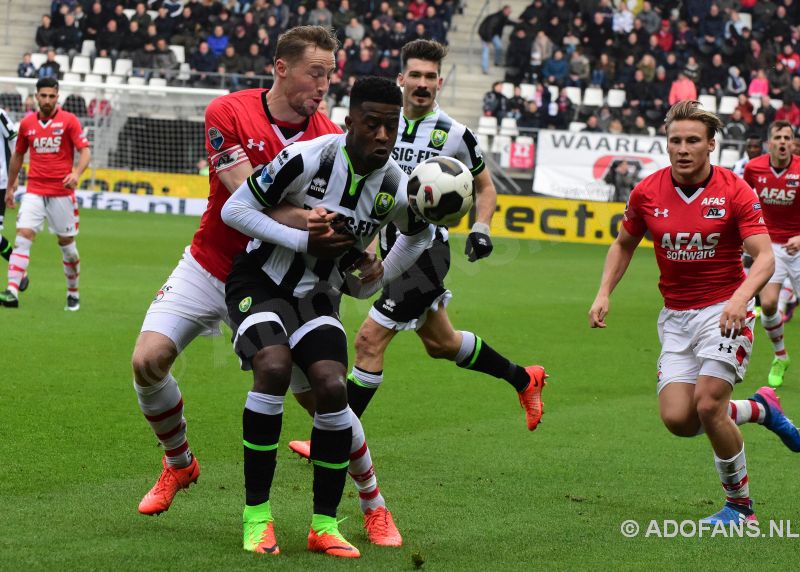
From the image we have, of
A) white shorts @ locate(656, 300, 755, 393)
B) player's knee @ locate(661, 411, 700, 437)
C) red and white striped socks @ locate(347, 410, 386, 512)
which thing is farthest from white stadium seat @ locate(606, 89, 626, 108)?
red and white striped socks @ locate(347, 410, 386, 512)

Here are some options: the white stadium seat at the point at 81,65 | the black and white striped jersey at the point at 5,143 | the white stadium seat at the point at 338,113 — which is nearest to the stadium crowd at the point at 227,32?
the white stadium seat at the point at 81,65

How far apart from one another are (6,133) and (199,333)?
9.53 meters

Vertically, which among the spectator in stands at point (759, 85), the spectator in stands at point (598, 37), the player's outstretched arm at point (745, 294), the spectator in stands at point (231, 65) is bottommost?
the spectator in stands at point (231, 65)

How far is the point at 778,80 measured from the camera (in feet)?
90.8

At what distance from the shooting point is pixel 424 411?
8.74 metres

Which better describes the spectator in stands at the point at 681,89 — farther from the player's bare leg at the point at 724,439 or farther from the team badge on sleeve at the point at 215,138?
the team badge on sleeve at the point at 215,138

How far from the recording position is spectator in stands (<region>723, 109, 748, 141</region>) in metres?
26.1

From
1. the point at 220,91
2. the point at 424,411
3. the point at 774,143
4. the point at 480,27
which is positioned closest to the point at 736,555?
the point at 424,411

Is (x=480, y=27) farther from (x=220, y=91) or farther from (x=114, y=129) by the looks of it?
(x=114, y=129)

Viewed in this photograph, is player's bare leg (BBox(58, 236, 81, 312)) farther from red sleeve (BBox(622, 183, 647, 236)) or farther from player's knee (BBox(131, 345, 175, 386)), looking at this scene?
red sleeve (BBox(622, 183, 647, 236))

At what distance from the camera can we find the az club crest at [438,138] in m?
7.67

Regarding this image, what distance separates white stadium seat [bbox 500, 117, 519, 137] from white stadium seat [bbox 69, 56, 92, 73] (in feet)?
35.5

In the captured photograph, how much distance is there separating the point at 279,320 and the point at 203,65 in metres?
26.0

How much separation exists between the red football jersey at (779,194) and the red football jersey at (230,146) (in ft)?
23.7
